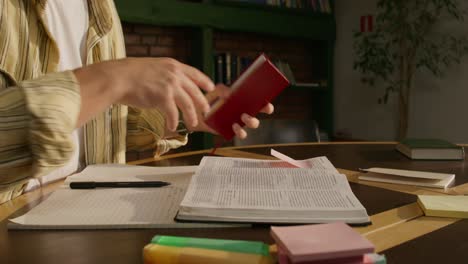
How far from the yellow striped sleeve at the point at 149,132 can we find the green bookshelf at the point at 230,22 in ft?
5.44

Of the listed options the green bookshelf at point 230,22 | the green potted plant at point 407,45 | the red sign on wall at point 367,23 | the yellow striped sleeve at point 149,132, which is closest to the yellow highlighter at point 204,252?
the yellow striped sleeve at point 149,132

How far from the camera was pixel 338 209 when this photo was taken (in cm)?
66

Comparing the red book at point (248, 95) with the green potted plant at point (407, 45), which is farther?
the green potted plant at point (407, 45)

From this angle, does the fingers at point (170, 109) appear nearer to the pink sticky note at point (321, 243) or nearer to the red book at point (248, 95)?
the red book at point (248, 95)

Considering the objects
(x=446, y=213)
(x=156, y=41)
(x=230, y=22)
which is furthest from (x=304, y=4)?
(x=446, y=213)

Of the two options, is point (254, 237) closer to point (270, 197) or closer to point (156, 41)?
point (270, 197)

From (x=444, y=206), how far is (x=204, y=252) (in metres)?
0.43

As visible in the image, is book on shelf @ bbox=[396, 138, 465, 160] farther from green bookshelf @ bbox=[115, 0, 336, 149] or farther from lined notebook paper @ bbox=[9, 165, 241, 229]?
green bookshelf @ bbox=[115, 0, 336, 149]

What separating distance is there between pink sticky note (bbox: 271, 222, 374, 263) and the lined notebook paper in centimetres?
18

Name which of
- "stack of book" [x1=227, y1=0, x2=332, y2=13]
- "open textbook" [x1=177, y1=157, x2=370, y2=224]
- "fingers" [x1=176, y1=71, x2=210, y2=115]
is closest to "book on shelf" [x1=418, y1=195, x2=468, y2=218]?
"open textbook" [x1=177, y1=157, x2=370, y2=224]

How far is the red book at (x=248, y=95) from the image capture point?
827 millimetres

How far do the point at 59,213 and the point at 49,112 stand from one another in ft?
0.51

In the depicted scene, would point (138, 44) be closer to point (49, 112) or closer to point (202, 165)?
point (202, 165)

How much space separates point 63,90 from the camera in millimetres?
684
